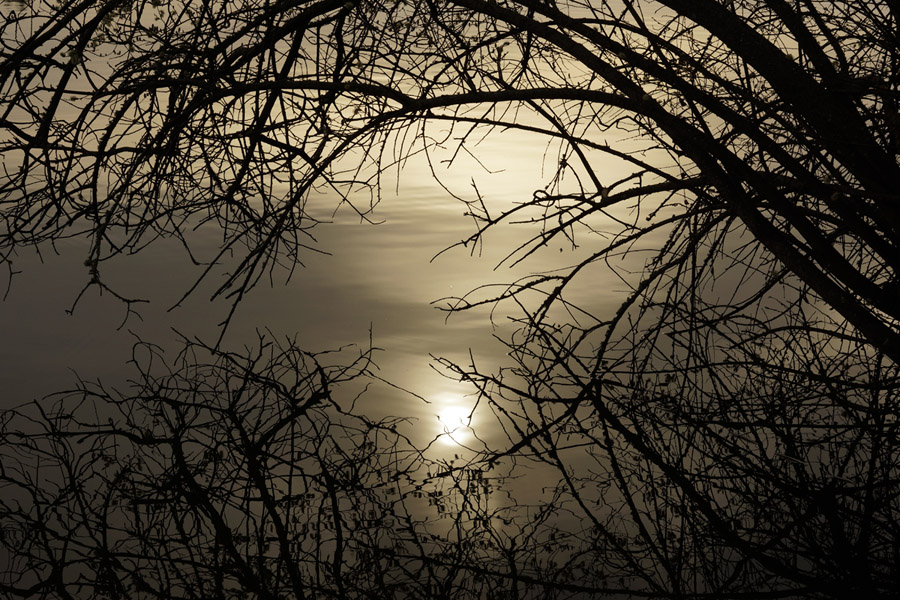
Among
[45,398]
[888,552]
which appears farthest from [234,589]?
[888,552]

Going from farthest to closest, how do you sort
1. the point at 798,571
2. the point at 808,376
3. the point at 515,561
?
1. the point at 515,561
2. the point at 808,376
3. the point at 798,571

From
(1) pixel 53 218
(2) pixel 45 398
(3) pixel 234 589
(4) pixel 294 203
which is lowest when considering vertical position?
(3) pixel 234 589

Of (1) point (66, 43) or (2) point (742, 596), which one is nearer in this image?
(2) point (742, 596)

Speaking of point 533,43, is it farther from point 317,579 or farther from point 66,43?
point 317,579

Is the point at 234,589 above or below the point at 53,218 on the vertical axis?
below

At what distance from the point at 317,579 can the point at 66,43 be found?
324cm

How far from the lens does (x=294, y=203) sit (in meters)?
4.18

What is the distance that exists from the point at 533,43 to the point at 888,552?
11.0ft

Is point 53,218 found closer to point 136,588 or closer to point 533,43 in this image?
point 136,588

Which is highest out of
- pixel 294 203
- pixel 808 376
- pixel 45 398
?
pixel 294 203

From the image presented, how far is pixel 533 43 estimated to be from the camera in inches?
194

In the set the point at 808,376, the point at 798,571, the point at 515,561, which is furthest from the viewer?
the point at 515,561

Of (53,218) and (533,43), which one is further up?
(533,43)

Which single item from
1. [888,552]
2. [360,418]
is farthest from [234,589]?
[888,552]
